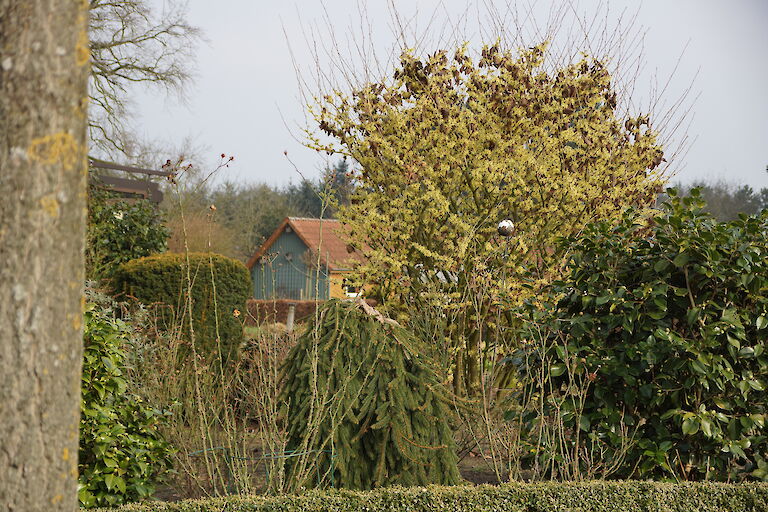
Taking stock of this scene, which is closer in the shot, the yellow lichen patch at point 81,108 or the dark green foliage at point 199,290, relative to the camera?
the yellow lichen patch at point 81,108

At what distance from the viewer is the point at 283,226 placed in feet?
90.6

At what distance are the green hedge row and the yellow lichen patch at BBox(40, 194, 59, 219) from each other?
8.00 feet

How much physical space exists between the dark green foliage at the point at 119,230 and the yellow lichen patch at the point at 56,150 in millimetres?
7463

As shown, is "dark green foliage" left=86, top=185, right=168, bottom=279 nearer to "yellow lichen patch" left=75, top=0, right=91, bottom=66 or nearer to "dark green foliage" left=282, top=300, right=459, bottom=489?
"dark green foliage" left=282, top=300, right=459, bottom=489

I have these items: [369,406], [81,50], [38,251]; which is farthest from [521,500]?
[81,50]

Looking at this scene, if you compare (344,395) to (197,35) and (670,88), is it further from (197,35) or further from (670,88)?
(197,35)

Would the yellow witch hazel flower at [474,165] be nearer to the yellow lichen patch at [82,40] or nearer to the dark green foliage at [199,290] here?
the dark green foliage at [199,290]

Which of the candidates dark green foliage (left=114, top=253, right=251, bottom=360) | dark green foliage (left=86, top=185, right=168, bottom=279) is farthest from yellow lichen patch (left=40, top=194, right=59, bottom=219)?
dark green foliage (left=86, top=185, right=168, bottom=279)

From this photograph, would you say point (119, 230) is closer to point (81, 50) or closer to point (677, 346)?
point (677, 346)

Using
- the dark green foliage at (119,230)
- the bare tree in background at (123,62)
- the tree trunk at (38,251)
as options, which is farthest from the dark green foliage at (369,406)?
the bare tree in background at (123,62)

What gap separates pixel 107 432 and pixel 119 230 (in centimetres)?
622

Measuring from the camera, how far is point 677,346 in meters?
4.42

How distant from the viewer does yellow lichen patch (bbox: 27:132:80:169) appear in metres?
1.75

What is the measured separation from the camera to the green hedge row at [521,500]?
3846 millimetres
